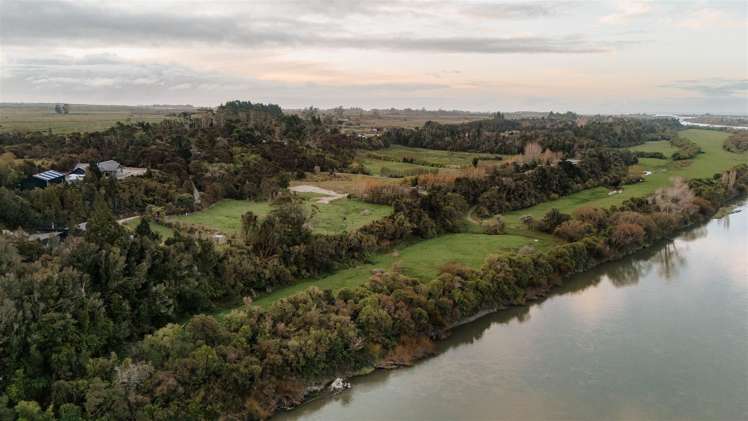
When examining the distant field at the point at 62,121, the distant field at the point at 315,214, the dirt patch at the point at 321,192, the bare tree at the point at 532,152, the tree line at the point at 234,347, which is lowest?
the tree line at the point at 234,347

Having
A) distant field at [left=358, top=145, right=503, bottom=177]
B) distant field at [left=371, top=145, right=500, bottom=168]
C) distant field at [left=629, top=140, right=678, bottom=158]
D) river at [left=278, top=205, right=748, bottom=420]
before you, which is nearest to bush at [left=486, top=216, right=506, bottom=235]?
river at [left=278, top=205, right=748, bottom=420]

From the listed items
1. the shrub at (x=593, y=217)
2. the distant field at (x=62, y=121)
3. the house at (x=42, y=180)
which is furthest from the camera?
the distant field at (x=62, y=121)

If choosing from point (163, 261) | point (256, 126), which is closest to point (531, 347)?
point (163, 261)

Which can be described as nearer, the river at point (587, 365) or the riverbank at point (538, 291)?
the river at point (587, 365)

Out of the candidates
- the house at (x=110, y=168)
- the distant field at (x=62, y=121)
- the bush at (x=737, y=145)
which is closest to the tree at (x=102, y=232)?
the house at (x=110, y=168)

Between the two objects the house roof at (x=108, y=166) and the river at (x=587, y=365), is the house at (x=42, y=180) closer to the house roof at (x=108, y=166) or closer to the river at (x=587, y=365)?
the house roof at (x=108, y=166)

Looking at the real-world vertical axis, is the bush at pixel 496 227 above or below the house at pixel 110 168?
below

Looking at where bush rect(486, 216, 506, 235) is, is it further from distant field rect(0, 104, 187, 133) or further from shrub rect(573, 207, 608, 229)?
distant field rect(0, 104, 187, 133)

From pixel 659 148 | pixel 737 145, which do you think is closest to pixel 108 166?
pixel 659 148
